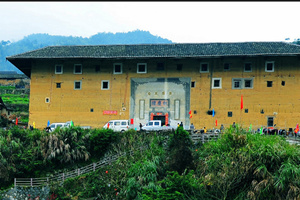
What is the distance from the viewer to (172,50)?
31.7 meters

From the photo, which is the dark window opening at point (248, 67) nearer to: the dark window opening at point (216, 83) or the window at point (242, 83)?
the window at point (242, 83)

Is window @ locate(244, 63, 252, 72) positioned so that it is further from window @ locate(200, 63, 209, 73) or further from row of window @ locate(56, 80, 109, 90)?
row of window @ locate(56, 80, 109, 90)

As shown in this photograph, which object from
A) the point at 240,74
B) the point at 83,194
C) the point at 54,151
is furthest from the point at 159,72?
the point at 83,194

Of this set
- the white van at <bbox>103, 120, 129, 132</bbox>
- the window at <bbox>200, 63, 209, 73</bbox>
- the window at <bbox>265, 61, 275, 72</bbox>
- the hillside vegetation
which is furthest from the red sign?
the window at <bbox>265, 61, 275, 72</bbox>

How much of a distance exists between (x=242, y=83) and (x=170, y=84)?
225 inches

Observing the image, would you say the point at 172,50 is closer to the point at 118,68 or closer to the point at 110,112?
the point at 118,68

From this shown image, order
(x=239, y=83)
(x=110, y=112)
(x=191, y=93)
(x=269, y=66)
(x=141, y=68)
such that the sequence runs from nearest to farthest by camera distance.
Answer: (x=269, y=66) < (x=239, y=83) < (x=191, y=93) < (x=110, y=112) < (x=141, y=68)

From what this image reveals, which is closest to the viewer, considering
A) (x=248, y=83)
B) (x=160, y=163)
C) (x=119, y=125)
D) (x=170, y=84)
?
(x=160, y=163)

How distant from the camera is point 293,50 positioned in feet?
97.0

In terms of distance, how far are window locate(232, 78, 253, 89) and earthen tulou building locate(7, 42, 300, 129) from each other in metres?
0.08

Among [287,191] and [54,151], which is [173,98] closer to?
[54,151]

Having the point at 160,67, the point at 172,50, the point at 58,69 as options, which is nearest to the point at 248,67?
the point at 172,50

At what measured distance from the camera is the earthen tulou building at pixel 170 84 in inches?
1184

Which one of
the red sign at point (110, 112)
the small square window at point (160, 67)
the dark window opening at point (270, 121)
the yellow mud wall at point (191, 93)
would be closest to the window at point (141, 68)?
the yellow mud wall at point (191, 93)
